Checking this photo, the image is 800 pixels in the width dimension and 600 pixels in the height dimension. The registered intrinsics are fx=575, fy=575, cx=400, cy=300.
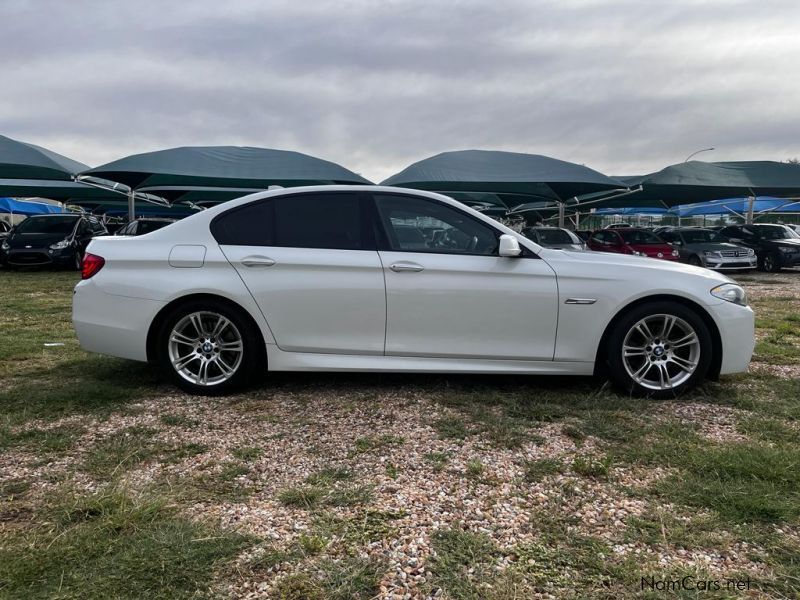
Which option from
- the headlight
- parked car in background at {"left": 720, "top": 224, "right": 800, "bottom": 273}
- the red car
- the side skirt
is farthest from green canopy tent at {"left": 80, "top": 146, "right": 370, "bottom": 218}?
the headlight

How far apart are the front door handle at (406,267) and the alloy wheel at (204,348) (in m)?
1.22

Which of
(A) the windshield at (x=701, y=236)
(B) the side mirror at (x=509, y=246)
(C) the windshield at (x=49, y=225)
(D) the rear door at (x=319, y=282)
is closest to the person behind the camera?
(B) the side mirror at (x=509, y=246)

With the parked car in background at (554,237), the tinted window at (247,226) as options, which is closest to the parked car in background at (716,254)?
the parked car in background at (554,237)

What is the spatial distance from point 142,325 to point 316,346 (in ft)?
4.09

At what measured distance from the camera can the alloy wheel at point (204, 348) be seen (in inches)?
161

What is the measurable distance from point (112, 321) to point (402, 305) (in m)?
2.09

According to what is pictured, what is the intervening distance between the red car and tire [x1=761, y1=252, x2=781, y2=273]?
4161 millimetres

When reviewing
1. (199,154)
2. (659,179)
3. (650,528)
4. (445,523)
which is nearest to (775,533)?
(650,528)

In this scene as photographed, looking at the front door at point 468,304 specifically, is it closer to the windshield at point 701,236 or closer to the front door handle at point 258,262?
the front door handle at point 258,262

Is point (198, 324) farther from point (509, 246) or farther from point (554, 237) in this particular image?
point (554, 237)

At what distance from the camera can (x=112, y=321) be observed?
412 cm

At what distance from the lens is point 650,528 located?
7.76 ft

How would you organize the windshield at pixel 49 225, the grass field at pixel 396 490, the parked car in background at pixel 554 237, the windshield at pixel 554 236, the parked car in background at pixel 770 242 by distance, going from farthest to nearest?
the parked car in background at pixel 770 242
the windshield at pixel 49 225
the windshield at pixel 554 236
the parked car in background at pixel 554 237
the grass field at pixel 396 490

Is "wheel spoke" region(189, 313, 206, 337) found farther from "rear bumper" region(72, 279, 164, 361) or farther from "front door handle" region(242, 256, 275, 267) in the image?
"front door handle" region(242, 256, 275, 267)
